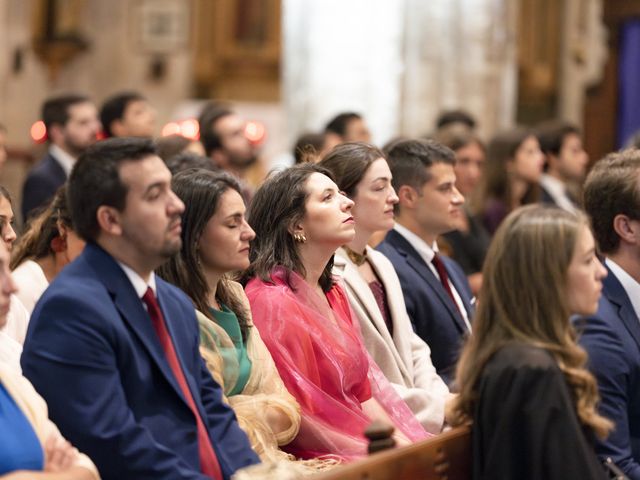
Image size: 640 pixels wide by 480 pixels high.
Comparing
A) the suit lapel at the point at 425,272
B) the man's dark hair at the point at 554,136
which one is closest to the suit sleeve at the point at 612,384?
the suit lapel at the point at 425,272

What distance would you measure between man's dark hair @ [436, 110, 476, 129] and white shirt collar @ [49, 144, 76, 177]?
274cm

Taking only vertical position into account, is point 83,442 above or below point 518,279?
below

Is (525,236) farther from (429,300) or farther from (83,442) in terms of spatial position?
(429,300)

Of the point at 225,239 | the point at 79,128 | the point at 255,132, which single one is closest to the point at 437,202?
the point at 225,239

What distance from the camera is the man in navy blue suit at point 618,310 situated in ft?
11.8

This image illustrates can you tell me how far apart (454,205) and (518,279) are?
2.28m

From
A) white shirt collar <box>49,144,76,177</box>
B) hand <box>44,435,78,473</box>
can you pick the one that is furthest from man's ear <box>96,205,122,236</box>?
white shirt collar <box>49,144,76,177</box>

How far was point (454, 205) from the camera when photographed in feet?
17.7

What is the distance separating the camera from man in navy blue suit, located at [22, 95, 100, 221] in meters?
7.18

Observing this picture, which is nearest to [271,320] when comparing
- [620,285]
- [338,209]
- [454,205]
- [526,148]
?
[338,209]

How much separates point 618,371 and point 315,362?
993 millimetres

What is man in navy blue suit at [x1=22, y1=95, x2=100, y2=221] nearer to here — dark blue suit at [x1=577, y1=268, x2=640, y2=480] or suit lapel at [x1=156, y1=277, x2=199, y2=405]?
suit lapel at [x1=156, y1=277, x2=199, y2=405]

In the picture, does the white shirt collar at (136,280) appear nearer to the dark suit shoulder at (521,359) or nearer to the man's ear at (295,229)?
the dark suit shoulder at (521,359)

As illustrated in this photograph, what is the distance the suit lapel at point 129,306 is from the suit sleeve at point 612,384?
1.25 m
